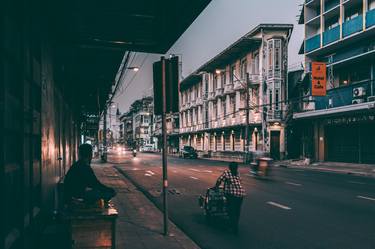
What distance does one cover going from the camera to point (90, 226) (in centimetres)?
496

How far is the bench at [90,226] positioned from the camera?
16.0 ft

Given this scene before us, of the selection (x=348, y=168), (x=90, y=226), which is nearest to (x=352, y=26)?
(x=348, y=168)

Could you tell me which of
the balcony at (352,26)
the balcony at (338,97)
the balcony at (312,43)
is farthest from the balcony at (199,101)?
the balcony at (352,26)

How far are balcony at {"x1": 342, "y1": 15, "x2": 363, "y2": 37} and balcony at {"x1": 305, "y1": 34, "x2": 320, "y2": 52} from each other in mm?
4199

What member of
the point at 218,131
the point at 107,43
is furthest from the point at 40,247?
the point at 218,131

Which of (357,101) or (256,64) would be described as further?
(256,64)

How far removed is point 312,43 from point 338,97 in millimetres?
7112

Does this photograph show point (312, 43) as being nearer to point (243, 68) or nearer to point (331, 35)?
point (331, 35)

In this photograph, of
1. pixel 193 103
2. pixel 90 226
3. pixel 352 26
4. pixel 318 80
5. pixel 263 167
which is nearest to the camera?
pixel 90 226

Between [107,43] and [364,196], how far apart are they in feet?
37.0

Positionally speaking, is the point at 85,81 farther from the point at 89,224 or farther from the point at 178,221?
the point at 89,224

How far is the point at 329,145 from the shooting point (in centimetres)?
3859

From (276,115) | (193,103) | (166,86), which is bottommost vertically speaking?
(166,86)

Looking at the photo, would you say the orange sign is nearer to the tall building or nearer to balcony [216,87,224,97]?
the tall building
